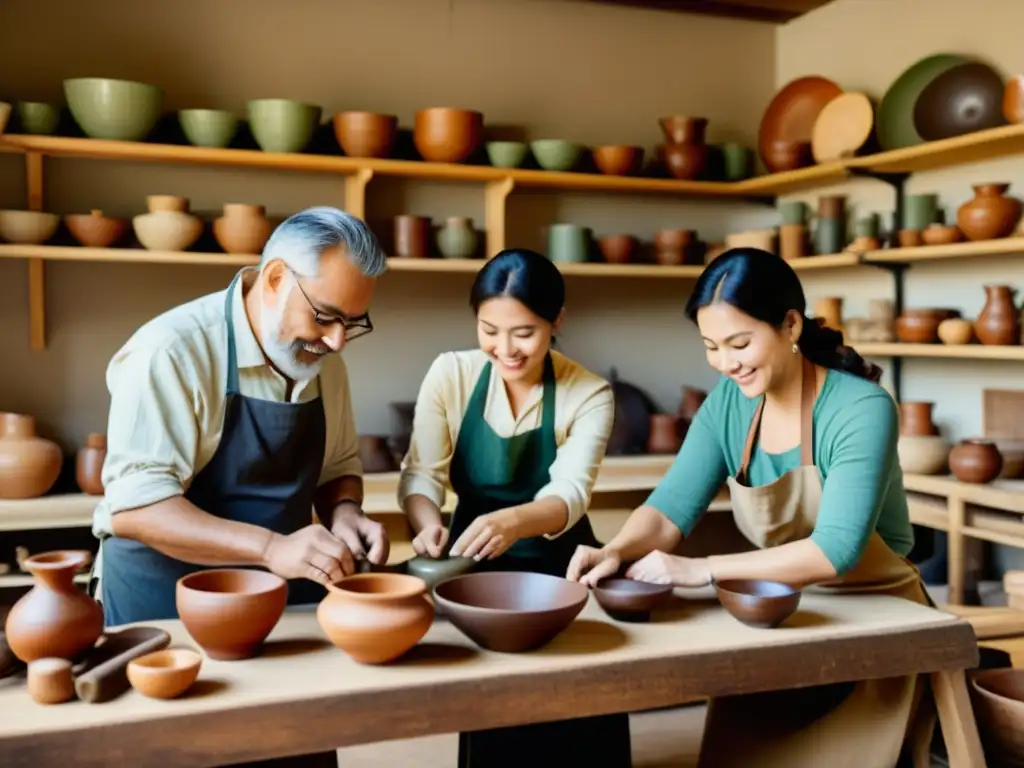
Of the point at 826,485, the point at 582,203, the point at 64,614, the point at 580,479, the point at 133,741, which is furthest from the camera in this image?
the point at 582,203

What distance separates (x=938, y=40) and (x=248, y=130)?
9.64 feet

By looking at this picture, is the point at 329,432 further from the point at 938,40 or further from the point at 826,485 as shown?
the point at 938,40

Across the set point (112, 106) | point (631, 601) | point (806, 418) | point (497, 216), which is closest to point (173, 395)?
point (631, 601)

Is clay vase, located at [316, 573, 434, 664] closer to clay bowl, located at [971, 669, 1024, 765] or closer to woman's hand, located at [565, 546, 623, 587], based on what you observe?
woman's hand, located at [565, 546, 623, 587]

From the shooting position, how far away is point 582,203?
4969mm

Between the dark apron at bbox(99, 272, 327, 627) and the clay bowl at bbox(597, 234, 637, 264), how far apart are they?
8.47ft

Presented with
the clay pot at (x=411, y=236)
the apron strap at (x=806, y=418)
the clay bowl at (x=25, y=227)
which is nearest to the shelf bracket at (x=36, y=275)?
the clay bowl at (x=25, y=227)

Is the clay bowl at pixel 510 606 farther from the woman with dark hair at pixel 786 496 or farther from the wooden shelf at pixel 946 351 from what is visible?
the wooden shelf at pixel 946 351

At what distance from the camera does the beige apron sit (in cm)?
197

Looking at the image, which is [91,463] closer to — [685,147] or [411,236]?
[411,236]

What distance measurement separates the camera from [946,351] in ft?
12.9

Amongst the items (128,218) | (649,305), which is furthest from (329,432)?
(649,305)

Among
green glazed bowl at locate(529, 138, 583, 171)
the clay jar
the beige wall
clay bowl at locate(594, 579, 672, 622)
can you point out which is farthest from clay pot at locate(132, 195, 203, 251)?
clay bowl at locate(594, 579, 672, 622)

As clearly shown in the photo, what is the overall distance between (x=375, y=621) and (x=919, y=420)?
3.14 meters
